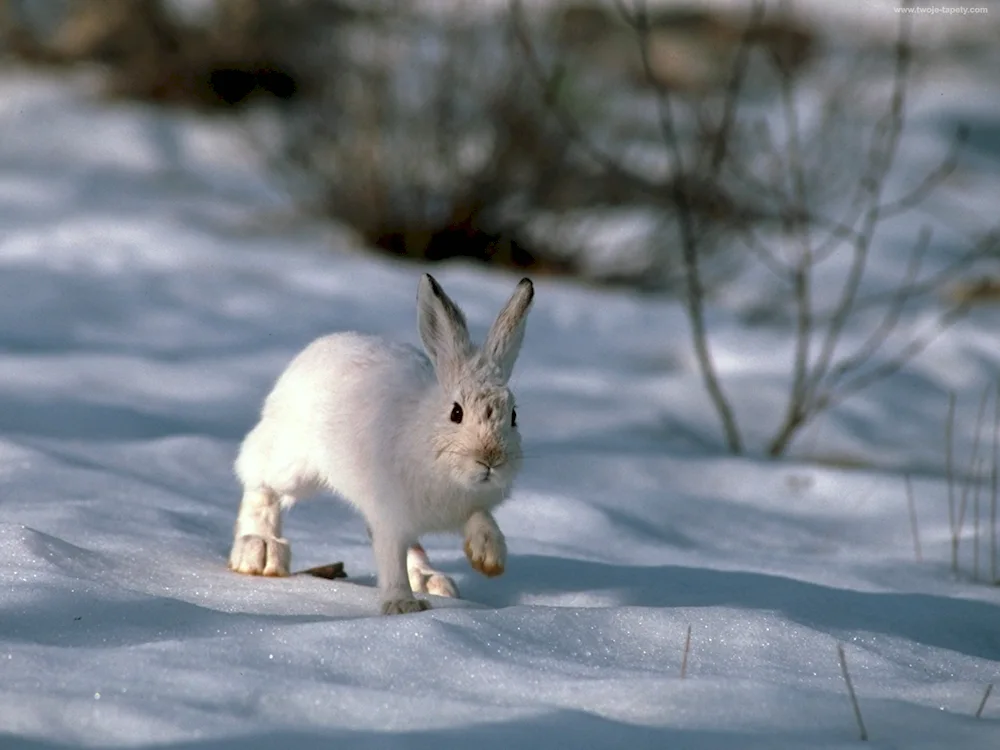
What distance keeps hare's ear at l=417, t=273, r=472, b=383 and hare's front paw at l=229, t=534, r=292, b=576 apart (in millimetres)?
532

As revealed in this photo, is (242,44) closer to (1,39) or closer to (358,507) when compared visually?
(1,39)

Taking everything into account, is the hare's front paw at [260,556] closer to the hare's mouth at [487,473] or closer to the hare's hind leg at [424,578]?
the hare's hind leg at [424,578]

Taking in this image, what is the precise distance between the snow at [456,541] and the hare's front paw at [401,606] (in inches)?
3.8

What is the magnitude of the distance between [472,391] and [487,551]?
12.2 inches

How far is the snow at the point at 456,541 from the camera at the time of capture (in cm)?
230

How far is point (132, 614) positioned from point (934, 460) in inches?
143

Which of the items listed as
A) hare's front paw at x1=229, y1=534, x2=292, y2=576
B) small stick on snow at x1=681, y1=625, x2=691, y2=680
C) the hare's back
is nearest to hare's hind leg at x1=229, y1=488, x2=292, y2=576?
hare's front paw at x1=229, y1=534, x2=292, y2=576

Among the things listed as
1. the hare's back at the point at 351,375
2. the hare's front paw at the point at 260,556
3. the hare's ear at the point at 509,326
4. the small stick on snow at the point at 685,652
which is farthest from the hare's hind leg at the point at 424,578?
the small stick on snow at the point at 685,652

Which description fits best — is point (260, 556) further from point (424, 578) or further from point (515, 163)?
point (515, 163)

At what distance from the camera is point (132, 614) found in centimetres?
267

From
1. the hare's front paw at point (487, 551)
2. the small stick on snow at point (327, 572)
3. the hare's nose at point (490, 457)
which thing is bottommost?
the small stick on snow at point (327, 572)

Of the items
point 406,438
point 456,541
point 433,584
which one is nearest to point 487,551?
point 406,438

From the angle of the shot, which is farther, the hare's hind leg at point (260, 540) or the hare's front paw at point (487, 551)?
the hare's hind leg at point (260, 540)

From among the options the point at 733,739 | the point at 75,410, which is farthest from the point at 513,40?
the point at 733,739
